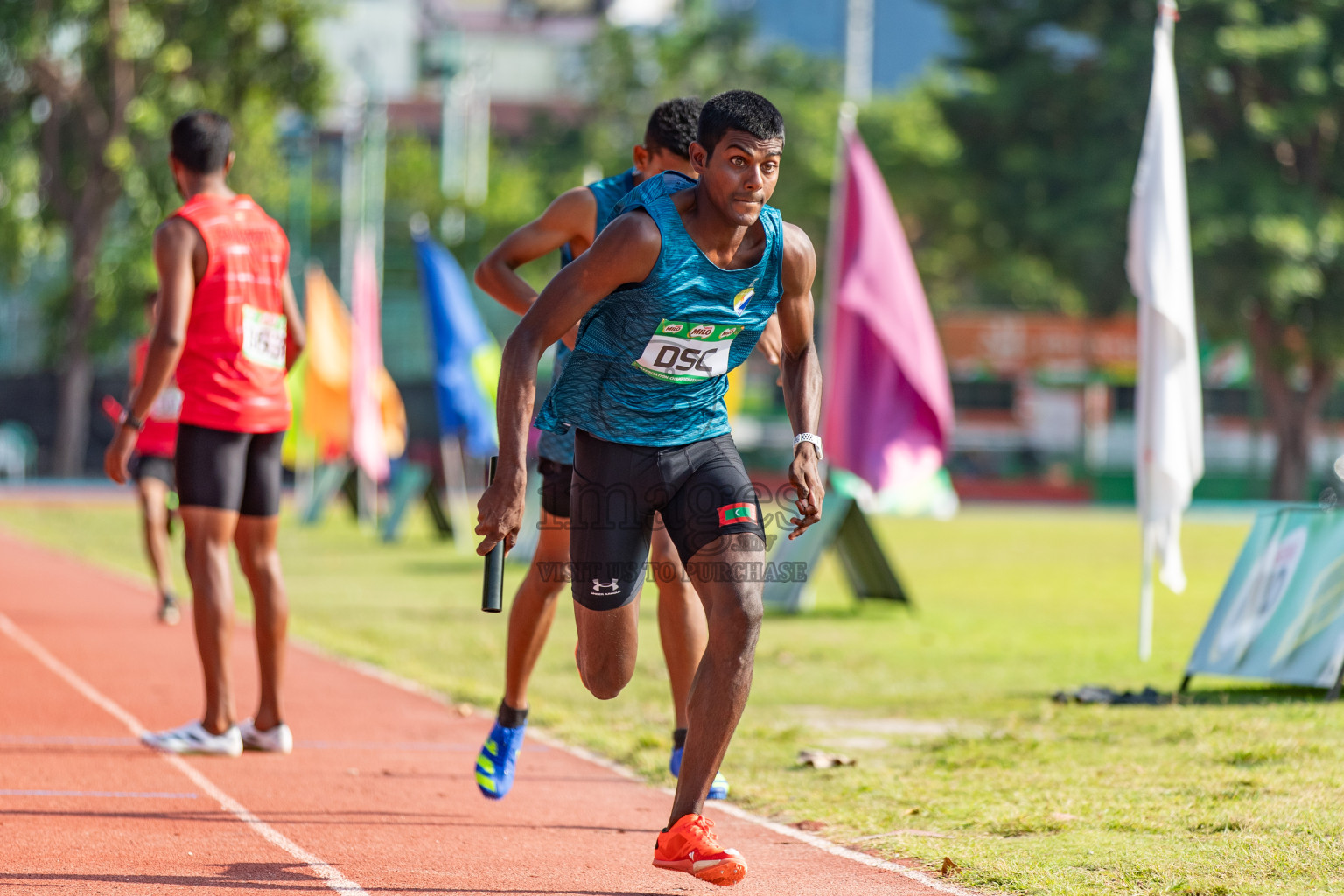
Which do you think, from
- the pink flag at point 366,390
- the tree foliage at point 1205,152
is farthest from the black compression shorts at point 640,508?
the tree foliage at point 1205,152

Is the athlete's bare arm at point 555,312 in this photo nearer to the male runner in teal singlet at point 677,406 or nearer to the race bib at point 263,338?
the male runner in teal singlet at point 677,406

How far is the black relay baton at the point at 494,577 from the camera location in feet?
14.4

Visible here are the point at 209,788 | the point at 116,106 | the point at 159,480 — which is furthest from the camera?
the point at 116,106

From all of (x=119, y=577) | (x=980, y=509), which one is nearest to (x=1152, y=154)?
(x=119, y=577)

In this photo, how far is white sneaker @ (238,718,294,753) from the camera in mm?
6297

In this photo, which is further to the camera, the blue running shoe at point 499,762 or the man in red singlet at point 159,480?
the man in red singlet at point 159,480

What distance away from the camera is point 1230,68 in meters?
34.6

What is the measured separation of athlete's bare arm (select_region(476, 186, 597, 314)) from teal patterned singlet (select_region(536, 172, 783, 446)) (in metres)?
0.88

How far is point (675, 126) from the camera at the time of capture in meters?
5.54

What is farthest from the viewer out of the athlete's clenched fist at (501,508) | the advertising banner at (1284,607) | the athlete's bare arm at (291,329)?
the advertising banner at (1284,607)

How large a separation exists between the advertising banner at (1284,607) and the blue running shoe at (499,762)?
387cm

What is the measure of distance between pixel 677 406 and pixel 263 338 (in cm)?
237

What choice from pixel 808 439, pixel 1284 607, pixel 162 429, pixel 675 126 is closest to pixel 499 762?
pixel 808 439

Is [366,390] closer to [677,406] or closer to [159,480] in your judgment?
[159,480]
